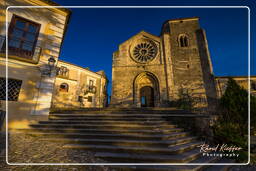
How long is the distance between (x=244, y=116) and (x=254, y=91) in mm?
12691

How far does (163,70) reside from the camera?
13.7 meters

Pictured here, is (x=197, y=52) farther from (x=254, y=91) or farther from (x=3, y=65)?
(x=3, y=65)

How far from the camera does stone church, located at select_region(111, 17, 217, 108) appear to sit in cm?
1293

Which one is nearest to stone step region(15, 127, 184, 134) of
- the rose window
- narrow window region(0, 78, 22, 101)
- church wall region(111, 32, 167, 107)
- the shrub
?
narrow window region(0, 78, 22, 101)

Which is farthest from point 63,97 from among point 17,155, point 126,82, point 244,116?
point 244,116

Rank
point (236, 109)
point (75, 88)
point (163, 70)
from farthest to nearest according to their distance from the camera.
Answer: point (75, 88) < point (163, 70) < point (236, 109)

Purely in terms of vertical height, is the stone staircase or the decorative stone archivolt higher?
the decorative stone archivolt

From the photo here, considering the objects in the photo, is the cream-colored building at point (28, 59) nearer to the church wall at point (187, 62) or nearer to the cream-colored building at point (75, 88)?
the cream-colored building at point (75, 88)

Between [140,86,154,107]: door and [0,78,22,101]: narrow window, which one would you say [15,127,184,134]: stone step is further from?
[140,86,154,107]: door

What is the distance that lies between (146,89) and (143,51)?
17.2 feet

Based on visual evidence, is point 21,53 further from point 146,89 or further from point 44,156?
point 146,89

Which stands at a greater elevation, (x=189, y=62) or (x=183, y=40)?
(x=183, y=40)

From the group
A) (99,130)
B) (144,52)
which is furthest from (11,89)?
(144,52)

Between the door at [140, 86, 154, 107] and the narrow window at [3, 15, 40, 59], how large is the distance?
10996 mm
